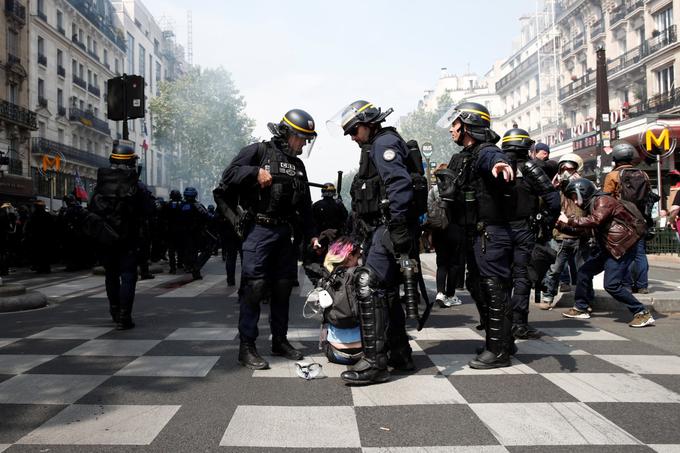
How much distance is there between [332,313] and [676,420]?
2.15 m

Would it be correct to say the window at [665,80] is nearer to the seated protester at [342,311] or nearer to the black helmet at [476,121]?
the black helmet at [476,121]

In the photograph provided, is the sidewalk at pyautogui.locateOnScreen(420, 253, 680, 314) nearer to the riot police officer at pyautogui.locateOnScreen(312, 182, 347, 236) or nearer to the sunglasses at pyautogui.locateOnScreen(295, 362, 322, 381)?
the riot police officer at pyautogui.locateOnScreen(312, 182, 347, 236)

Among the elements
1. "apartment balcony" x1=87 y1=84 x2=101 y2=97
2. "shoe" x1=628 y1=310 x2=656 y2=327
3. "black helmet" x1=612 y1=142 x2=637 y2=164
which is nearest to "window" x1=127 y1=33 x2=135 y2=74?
"apartment balcony" x1=87 y1=84 x2=101 y2=97

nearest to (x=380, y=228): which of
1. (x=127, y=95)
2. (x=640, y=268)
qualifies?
(x=640, y=268)

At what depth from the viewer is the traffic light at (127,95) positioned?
35.6 ft

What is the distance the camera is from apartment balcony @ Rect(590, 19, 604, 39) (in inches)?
1464

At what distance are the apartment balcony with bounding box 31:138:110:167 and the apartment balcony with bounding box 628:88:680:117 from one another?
31.6 m

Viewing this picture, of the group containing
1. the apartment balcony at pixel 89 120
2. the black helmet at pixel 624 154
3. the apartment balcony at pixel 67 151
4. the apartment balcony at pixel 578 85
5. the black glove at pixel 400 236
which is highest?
the apartment balcony at pixel 578 85

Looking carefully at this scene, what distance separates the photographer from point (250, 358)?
167 inches

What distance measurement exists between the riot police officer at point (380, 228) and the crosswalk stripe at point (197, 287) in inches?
207

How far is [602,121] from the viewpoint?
658 inches

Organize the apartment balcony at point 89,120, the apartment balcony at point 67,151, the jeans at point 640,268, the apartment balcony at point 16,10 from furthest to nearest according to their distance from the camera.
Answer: the apartment balcony at point 89,120
the apartment balcony at point 67,151
the apartment balcony at point 16,10
the jeans at point 640,268

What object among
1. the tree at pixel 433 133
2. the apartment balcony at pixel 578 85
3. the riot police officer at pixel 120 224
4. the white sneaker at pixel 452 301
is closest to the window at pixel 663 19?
the apartment balcony at pixel 578 85

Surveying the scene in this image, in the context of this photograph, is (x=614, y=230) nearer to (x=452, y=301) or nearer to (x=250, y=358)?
(x=452, y=301)
